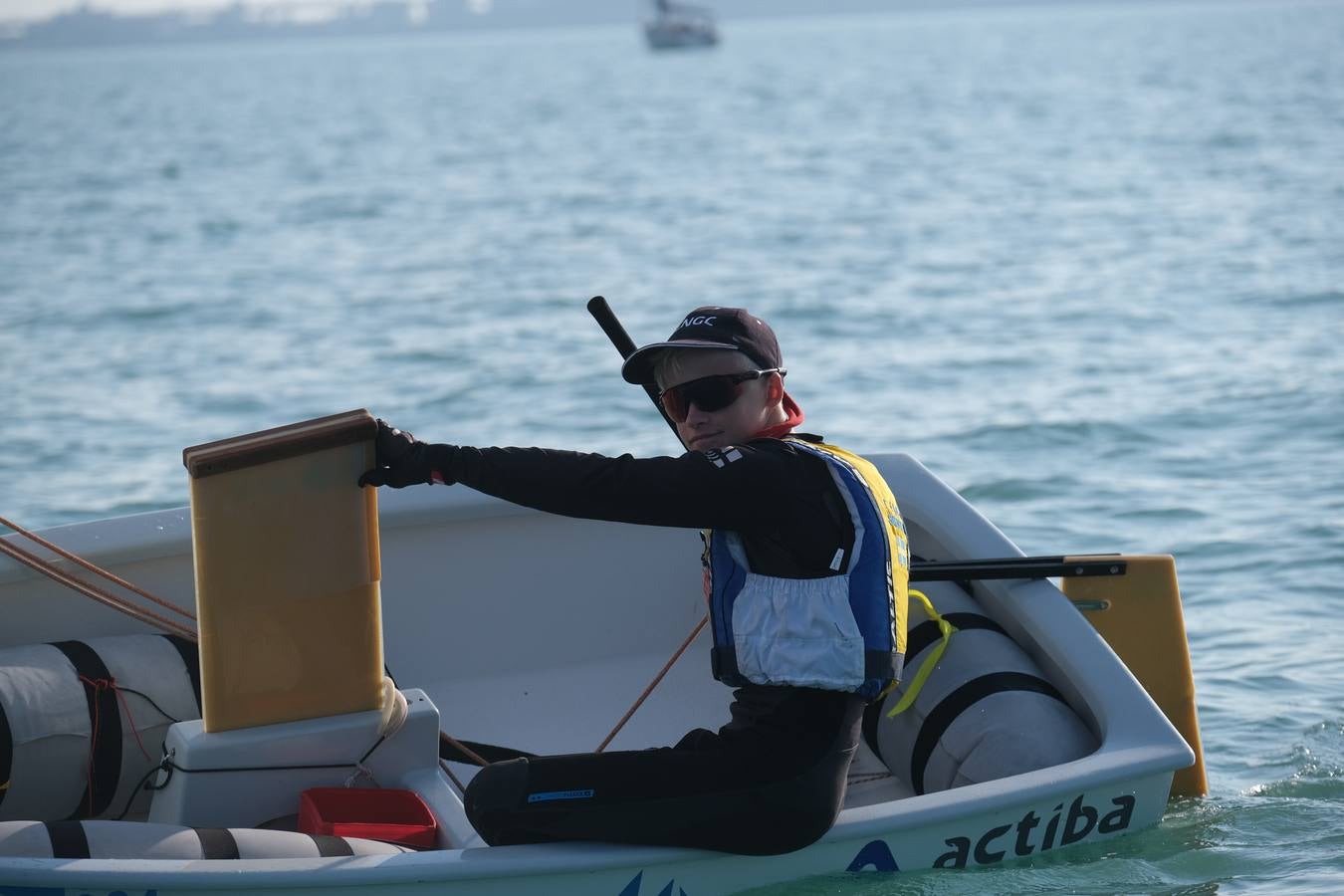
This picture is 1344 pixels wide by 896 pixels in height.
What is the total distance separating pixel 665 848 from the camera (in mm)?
2666

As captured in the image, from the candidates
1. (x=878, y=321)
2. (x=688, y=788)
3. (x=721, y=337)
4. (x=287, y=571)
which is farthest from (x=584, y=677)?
(x=878, y=321)

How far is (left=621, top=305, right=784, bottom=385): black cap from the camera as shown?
2600 mm

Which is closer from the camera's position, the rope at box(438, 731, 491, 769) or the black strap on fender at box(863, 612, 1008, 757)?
the rope at box(438, 731, 491, 769)

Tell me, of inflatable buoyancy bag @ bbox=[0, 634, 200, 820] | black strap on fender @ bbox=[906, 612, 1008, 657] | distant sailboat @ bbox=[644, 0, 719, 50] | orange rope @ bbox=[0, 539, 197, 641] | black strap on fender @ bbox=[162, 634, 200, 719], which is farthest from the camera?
distant sailboat @ bbox=[644, 0, 719, 50]

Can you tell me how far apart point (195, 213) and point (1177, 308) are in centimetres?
1206

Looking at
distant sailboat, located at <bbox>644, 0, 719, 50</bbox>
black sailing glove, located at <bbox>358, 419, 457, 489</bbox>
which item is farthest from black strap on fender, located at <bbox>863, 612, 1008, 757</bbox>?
distant sailboat, located at <bbox>644, 0, 719, 50</bbox>

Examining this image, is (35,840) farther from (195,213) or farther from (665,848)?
(195,213)

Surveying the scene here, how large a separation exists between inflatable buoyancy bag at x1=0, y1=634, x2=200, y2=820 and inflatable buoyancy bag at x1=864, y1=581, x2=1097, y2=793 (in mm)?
1432

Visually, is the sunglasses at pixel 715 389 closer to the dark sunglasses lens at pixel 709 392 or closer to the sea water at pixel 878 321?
the dark sunglasses lens at pixel 709 392

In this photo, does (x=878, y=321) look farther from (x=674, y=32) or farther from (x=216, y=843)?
(x=674, y=32)

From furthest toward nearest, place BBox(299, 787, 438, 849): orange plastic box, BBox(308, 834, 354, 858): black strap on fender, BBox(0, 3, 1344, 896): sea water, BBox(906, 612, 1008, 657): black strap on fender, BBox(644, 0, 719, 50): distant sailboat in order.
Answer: BBox(644, 0, 719, 50): distant sailboat
BBox(0, 3, 1344, 896): sea water
BBox(906, 612, 1008, 657): black strap on fender
BBox(299, 787, 438, 849): orange plastic box
BBox(308, 834, 354, 858): black strap on fender

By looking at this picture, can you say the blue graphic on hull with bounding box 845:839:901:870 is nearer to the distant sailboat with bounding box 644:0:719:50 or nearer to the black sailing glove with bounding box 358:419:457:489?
the black sailing glove with bounding box 358:419:457:489

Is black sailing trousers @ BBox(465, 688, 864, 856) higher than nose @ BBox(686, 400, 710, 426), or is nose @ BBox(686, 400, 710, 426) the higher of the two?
nose @ BBox(686, 400, 710, 426)

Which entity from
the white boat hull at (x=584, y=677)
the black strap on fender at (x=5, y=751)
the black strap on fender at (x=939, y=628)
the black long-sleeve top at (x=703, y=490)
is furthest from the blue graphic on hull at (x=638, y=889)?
the black strap on fender at (x=5, y=751)
